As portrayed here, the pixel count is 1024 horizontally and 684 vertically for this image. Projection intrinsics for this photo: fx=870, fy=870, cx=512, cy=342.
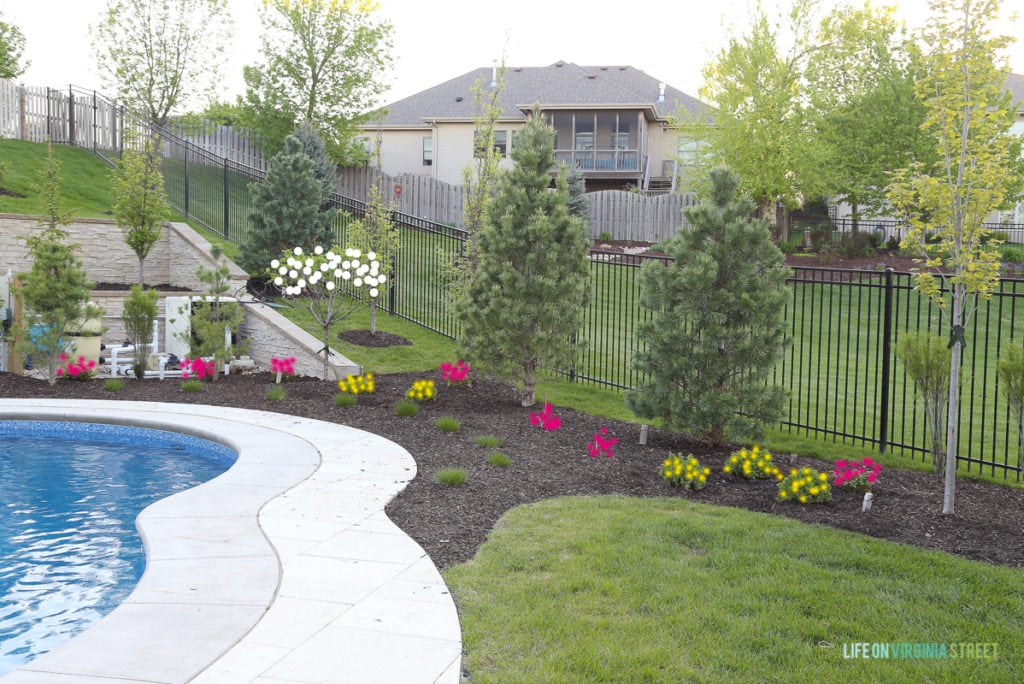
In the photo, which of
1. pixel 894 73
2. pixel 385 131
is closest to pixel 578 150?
pixel 385 131

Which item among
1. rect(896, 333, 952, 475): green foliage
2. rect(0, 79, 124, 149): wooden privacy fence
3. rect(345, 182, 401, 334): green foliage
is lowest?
rect(896, 333, 952, 475): green foliage

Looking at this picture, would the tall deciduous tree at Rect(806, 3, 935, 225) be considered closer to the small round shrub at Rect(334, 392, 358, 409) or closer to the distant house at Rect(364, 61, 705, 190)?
the distant house at Rect(364, 61, 705, 190)

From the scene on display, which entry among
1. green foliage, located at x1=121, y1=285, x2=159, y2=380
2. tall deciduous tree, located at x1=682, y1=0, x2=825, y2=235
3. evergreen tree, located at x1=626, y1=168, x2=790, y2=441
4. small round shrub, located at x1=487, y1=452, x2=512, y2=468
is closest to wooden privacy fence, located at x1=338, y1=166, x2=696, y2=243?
tall deciduous tree, located at x1=682, y1=0, x2=825, y2=235

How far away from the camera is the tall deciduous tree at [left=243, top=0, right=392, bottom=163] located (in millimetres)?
29672

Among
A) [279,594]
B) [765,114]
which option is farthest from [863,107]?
[279,594]

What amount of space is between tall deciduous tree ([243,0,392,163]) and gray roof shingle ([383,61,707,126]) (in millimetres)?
6759

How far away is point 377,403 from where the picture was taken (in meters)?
10.7

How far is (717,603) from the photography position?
4688 millimetres

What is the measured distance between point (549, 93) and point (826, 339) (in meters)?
23.2

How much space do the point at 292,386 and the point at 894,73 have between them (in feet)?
71.4

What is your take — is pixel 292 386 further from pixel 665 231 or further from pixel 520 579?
pixel 665 231

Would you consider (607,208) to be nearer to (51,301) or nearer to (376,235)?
(376,235)

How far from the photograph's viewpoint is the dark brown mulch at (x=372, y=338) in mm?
13781

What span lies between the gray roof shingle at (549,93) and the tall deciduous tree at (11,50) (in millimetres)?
13925
